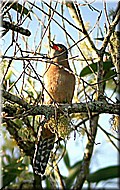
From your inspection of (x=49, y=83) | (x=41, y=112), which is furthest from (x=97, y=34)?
(x=41, y=112)

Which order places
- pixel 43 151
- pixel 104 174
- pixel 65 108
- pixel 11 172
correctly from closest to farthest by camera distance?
pixel 65 108 < pixel 43 151 < pixel 11 172 < pixel 104 174

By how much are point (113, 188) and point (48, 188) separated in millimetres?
367

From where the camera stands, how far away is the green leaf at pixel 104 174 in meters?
2.28

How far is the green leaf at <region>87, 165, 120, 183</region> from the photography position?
228 cm

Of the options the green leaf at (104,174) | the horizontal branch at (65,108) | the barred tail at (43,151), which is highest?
the horizontal branch at (65,108)

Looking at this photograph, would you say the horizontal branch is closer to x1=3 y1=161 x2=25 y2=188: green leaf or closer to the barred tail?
the barred tail

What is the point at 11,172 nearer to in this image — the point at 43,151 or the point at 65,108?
the point at 43,151

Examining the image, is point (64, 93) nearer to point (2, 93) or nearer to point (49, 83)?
point (49, 83)

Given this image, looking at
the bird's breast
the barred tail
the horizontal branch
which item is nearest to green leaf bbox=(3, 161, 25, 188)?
the barred tail

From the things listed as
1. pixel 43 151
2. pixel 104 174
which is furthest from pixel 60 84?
pixel 104 174

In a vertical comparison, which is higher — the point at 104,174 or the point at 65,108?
the point at 65,108

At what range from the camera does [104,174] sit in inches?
92.2

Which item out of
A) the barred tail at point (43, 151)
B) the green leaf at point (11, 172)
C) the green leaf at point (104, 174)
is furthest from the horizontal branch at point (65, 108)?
the green leaf at point (104, 174)

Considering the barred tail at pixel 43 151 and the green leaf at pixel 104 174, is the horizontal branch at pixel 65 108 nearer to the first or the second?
the barred tail at pixel 43 151
